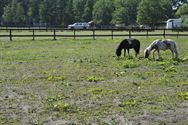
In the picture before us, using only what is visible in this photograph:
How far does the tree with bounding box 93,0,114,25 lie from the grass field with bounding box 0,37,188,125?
86.7 meters

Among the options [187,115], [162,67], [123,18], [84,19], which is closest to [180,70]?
[162,67]

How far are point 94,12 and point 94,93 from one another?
97.7m

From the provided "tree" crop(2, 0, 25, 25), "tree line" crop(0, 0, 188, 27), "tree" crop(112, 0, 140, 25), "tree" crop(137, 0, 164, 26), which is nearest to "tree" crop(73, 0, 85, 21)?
"tree line" crop(0, 0, 188, 27)

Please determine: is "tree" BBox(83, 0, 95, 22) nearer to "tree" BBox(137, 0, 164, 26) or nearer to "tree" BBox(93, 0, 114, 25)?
"tree" BBox(93, 0, 114, 25)

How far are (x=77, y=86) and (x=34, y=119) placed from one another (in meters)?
4.05

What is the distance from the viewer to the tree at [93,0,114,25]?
342ft

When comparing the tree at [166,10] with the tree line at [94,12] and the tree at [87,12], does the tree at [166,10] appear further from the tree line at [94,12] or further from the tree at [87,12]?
the tree at [87,12]

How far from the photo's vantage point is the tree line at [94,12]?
92312 millimetres

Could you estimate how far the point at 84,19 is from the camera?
11556 centimetres

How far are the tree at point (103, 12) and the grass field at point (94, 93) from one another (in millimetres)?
86719

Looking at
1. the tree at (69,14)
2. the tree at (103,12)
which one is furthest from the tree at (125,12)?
the tree at (69,14)

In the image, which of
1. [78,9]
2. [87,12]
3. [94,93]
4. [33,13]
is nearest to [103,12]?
[87,12]

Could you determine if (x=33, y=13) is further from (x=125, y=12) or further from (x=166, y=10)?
(x=166, y=10)

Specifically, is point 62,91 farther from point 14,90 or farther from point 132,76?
point 132,76
